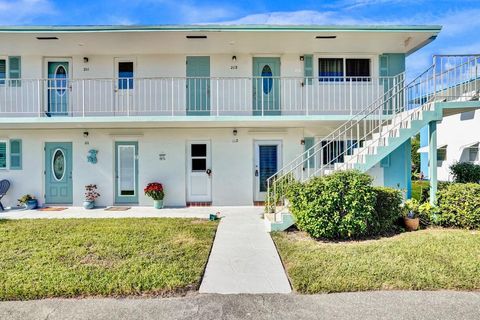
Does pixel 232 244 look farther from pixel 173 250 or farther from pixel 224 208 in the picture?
pixel 224 208

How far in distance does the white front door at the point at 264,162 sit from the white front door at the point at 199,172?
5.79ft

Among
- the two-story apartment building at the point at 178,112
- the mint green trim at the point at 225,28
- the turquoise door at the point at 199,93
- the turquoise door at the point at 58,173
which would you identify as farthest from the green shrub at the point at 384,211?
the turquoise door at the point at 58,173

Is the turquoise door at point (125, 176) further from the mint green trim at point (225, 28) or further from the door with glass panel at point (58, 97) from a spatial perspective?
the mint green trim at point (225, 28)

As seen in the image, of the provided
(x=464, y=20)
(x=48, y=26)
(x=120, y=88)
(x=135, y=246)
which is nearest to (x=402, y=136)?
(x=135, y=246)

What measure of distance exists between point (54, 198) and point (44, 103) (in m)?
3.54

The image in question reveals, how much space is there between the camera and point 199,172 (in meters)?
10.9

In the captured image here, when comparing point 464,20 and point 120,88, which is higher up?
point 464,20

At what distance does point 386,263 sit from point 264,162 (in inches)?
257

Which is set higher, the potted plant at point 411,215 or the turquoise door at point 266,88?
the turquoise door at point 266,88

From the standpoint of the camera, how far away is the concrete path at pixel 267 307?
3539mm

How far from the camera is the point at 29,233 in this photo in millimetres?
6902

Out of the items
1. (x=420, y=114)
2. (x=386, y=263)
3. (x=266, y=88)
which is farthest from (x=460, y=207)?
(x=266, y=88)

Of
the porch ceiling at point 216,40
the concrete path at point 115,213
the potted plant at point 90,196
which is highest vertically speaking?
the porch ceiling at point 216,40

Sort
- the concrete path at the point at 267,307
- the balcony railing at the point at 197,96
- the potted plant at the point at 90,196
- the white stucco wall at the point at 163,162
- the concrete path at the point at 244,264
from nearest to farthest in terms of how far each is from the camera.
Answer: the concrete path at the point at 267,307 < the concrete path at the point at 244,264 < the potted plant at the point at 90,196 < the balcony railing at the point at 197,96 < the white stucco wall at the point at 163,162
